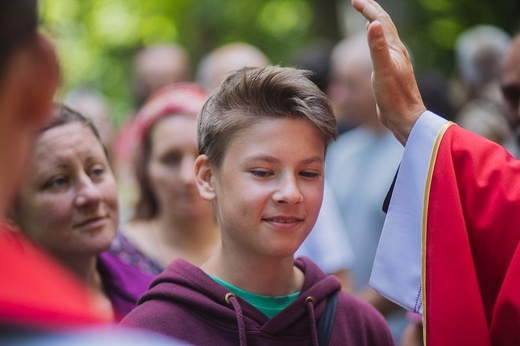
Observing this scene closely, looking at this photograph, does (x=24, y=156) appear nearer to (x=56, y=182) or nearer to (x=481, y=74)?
(x=56, y=182)

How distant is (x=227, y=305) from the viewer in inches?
99.4

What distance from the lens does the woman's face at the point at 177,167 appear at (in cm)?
415

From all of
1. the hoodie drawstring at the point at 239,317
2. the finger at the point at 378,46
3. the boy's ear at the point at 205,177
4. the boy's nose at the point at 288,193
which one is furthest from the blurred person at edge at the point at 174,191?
the finger at the point at 378,46

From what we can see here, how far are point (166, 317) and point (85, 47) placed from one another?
→ 16.7 meters

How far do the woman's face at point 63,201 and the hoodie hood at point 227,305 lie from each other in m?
0.57

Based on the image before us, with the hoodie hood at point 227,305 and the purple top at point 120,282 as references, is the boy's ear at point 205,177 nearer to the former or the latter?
the hoodie hood at point 227,305

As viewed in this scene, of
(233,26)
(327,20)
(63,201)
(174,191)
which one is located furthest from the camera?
(233,26)

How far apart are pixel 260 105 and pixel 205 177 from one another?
0.33m

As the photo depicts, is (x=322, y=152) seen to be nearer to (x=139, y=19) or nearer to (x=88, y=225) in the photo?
(x=88, y=225)

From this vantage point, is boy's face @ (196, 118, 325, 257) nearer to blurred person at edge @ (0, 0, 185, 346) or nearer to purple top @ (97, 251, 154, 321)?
purple top @ (97, 251, 154, 321)

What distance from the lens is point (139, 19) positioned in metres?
17.4

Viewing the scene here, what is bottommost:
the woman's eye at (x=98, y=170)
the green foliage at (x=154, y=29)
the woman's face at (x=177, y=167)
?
the green foliage at (x=154, y=29)

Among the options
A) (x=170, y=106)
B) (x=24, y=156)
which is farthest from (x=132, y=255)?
(x=24, y=156)

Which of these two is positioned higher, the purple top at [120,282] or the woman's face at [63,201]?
the woman's face at [63,201]
